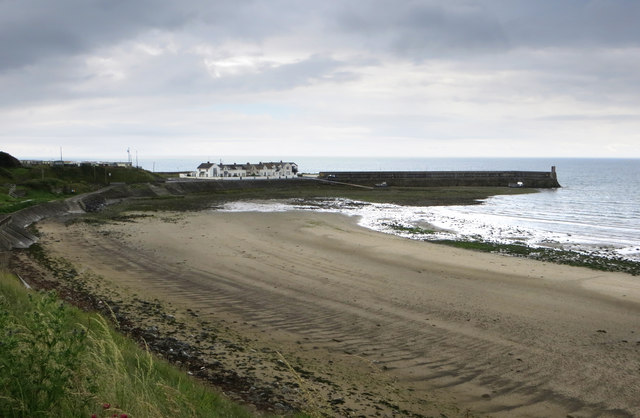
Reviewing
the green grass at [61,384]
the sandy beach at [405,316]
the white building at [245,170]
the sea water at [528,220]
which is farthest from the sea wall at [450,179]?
the green grass at [61,384]

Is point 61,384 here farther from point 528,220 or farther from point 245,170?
point 245,170

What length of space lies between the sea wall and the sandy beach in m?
61.3

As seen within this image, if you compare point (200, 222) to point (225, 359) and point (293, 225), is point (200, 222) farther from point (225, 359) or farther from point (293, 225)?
point (225, 359)

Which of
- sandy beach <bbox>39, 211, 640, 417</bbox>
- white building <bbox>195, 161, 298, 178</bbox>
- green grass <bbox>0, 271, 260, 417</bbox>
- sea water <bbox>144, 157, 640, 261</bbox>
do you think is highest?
white building <bbox>195, 161, 298, 178</bbox>

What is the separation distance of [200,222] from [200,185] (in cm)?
3674

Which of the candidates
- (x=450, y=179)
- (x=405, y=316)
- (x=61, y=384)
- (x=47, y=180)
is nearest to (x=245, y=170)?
(x=450, y=179)

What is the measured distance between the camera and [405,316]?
1291 cm

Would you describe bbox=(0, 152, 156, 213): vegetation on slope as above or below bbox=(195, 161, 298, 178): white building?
below

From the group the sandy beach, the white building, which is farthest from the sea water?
the white building

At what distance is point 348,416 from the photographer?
7.47 metres

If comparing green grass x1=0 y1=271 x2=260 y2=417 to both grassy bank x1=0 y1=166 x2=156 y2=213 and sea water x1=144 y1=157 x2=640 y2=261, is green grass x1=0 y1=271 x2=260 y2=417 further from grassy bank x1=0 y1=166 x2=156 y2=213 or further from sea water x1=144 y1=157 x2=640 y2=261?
grassy bank x1=0 y1=166 x2=156 y2=213

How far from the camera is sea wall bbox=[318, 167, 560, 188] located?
280 ft

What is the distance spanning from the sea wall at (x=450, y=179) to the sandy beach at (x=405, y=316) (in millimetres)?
61286


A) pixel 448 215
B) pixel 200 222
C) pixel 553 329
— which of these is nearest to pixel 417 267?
pixel 553 329
